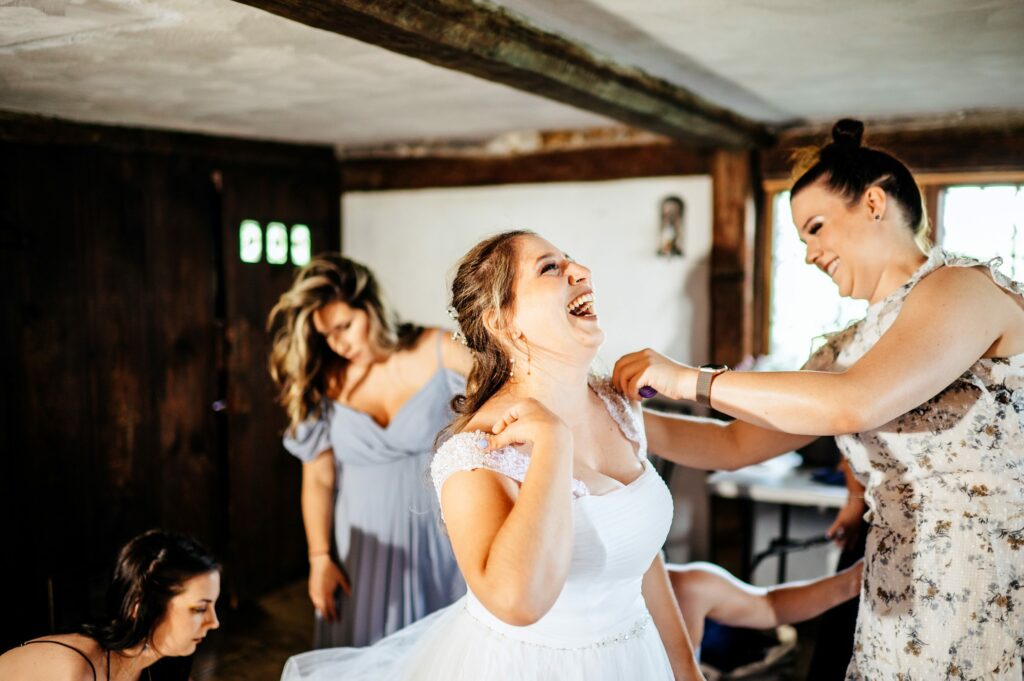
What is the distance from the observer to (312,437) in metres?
3.13

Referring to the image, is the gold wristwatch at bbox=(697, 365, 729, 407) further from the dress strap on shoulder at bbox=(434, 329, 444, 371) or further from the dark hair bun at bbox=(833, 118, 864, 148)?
the dress strap on shoulder at bbox=(434, 329, 444, 371)

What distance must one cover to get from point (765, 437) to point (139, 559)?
174cm

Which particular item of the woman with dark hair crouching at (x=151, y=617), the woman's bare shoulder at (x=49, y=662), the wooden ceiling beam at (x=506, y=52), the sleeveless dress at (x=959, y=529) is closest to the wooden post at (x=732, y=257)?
the wooden ceiling beam at (x=506, y=52)

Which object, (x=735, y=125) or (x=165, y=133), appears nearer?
(x=735, y=125)

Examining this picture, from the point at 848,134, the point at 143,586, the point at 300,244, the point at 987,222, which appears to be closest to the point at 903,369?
the point at 848,134

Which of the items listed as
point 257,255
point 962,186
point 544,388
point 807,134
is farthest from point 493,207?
point 544,388

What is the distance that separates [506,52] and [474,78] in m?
0.88

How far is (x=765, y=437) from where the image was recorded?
2.18 meters

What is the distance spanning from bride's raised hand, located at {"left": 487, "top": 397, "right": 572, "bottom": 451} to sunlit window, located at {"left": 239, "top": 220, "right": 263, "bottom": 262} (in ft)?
11.7

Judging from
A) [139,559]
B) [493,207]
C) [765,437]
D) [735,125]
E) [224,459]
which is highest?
[735,125]

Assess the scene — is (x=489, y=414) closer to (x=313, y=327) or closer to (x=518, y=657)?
(x=518, y=657)

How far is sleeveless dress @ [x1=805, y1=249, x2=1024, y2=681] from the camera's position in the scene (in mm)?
1762

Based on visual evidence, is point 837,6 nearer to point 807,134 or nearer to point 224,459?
point 807,134

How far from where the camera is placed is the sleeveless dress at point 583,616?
5.59 ft
